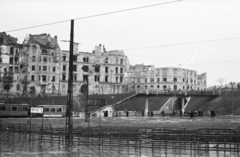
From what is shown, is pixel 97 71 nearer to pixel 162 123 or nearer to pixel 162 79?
pixel 162 79

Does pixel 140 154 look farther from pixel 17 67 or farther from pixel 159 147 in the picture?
pixel 17 67

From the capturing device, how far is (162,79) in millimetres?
142875

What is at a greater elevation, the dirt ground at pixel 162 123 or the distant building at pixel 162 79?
the distant building at pixel 162 79

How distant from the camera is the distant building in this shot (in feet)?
464

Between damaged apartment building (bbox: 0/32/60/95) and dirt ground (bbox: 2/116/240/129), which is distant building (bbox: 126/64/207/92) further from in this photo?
dirt ground (bbox: 2/116/240/129)

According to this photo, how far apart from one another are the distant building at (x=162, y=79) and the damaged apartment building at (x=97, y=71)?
21.2 m

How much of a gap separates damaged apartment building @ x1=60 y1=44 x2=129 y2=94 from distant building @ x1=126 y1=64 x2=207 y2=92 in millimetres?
21223

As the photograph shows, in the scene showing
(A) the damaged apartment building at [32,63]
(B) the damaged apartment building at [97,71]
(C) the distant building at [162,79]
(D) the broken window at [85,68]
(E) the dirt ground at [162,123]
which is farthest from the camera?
(C) the distant building at [162,79]

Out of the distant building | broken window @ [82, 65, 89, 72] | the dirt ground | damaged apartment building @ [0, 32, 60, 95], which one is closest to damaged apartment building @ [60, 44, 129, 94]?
broken window @ [82, 65, 89, 72]

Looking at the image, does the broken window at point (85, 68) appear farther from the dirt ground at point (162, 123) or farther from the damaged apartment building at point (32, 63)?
the dirt ground at point (162, 123)

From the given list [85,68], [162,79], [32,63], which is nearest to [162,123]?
[32,63]

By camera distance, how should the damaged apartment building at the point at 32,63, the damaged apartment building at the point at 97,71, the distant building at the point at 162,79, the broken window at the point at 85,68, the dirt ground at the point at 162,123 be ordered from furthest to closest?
the distant building at the point at 162,79, the broken window at the point at 85,68, the damaged apartment building at the point at 97,71, the damaged apartment building at the point at 32,63, the dirt ground at the point at 162,123

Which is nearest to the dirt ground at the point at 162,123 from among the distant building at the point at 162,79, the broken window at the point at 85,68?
the broken window at the point at 85,68

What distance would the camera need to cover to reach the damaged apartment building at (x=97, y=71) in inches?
4309
